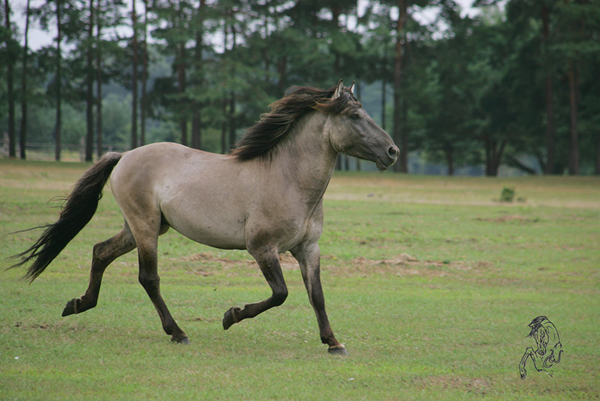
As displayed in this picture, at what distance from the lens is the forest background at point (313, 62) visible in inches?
1570

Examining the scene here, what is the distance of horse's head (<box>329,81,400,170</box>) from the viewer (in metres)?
6.09

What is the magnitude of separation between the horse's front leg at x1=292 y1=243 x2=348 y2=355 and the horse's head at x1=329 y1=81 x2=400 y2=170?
106 cm

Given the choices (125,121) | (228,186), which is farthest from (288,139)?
(125,121)

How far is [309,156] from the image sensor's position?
639 cm

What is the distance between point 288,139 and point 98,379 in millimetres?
3024

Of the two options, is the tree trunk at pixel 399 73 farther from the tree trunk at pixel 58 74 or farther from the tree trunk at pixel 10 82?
the tree trunk at pixel 10 82

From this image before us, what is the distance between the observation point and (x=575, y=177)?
3941cm

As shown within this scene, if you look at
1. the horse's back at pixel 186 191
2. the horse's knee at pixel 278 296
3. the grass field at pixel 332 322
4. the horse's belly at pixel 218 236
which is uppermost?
the horse's back at pixel 186 191

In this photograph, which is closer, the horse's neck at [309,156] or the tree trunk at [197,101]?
the horse's neck at [309,156]

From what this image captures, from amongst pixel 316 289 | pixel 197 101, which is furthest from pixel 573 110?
pixel 316 289

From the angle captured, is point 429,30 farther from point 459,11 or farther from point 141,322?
point 141,322
